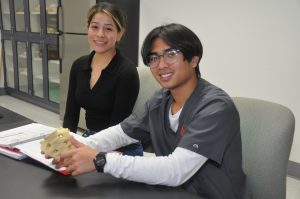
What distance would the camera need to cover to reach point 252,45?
8.45 feet

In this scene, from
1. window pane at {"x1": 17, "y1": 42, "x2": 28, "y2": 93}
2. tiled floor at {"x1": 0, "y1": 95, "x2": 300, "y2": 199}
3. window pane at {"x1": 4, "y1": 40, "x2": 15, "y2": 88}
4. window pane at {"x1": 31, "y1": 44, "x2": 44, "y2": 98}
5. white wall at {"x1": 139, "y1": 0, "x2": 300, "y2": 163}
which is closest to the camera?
white wall at {"x1": 139, "y1": 0, "x2": 300, "y2": 163}

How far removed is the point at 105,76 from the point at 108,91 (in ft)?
0.27

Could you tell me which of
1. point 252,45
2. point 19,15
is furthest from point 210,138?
point 19,15

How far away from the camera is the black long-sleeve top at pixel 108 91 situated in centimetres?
162

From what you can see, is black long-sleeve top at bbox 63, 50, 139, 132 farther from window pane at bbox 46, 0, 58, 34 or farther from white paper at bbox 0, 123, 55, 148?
window pane at bbox 46, 0, 58, 34

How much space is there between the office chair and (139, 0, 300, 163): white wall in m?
1.48

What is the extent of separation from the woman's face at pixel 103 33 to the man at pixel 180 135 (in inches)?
22.7

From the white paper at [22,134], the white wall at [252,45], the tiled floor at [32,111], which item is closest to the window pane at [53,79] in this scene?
the tiled floor at [32,111]

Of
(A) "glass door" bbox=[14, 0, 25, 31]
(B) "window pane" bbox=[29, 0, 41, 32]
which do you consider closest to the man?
(B) "window pane" bbox=[29, 0, 41, 32]

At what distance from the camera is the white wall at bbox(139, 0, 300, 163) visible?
7.86 feet

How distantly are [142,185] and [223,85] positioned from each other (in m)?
2.06

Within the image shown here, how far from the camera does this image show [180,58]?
1.07 m

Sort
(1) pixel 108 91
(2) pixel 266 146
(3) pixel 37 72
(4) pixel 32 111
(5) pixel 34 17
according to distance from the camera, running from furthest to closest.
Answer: (3) pixel 37 72 → (5) pixel 34 17 → (4) pixel 32 111 → (1) pixel 108 91 → (2) pixel 266 146

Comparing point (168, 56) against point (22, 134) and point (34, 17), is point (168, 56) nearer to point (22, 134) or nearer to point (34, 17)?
point (22, 134)
